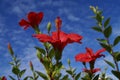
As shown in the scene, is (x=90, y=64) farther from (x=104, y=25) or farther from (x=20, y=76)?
(x=20, y=76)

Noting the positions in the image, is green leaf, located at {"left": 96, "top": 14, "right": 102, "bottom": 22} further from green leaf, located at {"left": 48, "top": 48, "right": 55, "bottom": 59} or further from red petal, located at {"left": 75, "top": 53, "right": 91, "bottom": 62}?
green leaf, located at {"left": 48, "top": 48, "right": 55, "bottom": 59}

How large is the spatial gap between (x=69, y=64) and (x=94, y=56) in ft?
3.94

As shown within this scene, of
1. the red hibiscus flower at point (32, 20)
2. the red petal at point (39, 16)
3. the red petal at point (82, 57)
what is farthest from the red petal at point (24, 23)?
the red petal at point (82, 57)

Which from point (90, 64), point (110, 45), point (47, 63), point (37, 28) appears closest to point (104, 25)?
point (110, 45)

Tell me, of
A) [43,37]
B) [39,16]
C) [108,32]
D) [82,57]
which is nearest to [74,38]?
[43,37]

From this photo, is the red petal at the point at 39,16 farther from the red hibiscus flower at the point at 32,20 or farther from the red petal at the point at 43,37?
the red petal at the point at 43,37

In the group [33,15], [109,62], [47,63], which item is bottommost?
[47,63]

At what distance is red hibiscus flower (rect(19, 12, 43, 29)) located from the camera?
251 cm

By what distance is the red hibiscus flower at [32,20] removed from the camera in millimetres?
2508

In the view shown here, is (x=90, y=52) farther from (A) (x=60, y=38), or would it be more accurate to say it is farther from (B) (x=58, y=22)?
(B) (x=58, y=22)

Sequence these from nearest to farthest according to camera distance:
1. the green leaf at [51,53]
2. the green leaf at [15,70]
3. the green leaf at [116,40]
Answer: the green leaf at [51,53], the green leaf at [116,40], the green leaf at [15,70]

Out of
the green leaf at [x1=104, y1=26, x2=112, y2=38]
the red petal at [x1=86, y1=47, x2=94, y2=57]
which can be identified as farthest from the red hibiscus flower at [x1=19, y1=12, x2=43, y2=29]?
the red petal at [x1=86, y1=47, x2=94, y2=57]

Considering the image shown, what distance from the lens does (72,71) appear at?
433 cm

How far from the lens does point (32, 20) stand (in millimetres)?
2533
